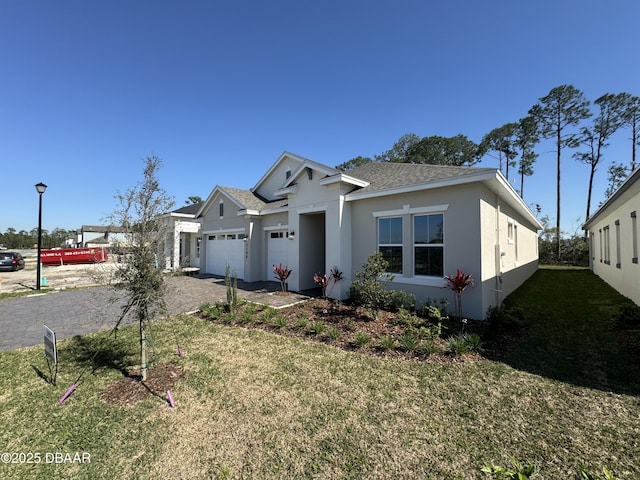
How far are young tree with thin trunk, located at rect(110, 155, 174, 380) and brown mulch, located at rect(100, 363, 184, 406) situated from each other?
0.64 feet

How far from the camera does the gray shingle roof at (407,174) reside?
323 inches

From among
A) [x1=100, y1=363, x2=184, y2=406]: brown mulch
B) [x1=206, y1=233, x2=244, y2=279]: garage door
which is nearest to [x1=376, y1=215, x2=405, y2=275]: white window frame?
[x1=100, y1=363, x2=184, y2=406]: brown mulch

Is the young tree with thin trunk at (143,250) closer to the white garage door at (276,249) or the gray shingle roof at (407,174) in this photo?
the gray shingle roof at (407,174)

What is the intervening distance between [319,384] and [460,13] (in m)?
12.3

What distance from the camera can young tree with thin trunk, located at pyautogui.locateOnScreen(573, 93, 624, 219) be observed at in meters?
27.1

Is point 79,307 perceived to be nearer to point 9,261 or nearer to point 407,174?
point 407,174

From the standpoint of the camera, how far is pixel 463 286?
280 inches

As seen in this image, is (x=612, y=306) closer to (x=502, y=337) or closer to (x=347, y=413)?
(x=502, y=337)

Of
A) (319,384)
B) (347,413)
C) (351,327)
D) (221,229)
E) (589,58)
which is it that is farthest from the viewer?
(221,229)

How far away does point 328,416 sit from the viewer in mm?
3533

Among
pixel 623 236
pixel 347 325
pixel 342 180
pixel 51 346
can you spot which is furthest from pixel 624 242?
pixel 51 346

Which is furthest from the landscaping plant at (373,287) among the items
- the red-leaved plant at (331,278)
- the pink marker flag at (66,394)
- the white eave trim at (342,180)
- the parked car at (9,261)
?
the parked car at (9,261)

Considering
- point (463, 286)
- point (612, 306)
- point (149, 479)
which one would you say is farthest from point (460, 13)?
point (149, 479)

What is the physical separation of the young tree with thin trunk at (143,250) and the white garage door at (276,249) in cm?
878
